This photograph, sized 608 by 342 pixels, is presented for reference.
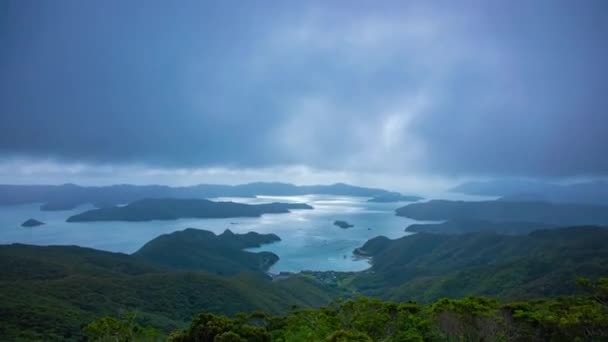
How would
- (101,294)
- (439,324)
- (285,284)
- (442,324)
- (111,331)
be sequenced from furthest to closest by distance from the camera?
(285,284), (101,294), (439,324), (442,324), (111,331)

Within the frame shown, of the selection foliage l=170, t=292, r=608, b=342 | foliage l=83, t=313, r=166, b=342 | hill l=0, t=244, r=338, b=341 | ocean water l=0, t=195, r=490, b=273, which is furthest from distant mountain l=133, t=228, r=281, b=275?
foliage l=170, t=292, r=608, b=342

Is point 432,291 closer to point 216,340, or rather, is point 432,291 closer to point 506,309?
point 506,309

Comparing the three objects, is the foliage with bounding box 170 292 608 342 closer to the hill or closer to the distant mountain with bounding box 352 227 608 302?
the hill

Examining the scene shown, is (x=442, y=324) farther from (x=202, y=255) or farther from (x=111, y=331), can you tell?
(x=202, y=255)

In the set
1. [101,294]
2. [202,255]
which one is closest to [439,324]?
[101,294]

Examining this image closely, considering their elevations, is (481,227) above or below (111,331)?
below

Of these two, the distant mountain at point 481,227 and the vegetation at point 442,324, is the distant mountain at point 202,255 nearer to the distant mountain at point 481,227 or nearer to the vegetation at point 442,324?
the vegetation at point 442,324

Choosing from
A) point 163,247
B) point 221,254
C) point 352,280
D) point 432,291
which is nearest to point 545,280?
point 432,291
